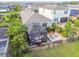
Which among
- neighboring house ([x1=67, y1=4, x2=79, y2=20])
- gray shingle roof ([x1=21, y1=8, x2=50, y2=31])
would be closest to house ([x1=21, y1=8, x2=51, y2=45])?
gray shingle roof ([x1=21, y1=8, x2=50, y2=31])

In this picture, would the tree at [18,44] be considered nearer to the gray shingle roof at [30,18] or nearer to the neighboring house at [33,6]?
the gray shingle roof at [30,18]

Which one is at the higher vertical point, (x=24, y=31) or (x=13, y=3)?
(x=13, y=3)

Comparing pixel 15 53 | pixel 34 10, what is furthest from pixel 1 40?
pixel 34 10

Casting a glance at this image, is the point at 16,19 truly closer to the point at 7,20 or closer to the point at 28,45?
the point at 7,20

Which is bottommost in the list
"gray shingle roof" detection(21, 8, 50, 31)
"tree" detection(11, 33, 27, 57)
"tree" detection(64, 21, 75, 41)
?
"tree" detection(11, 33, 27, 57)

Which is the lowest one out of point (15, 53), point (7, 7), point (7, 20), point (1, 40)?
point (15, 53)

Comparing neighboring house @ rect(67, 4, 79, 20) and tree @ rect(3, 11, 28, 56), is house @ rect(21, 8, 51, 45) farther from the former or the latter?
neighboring house @ rect(67, 4, 79, 20)
